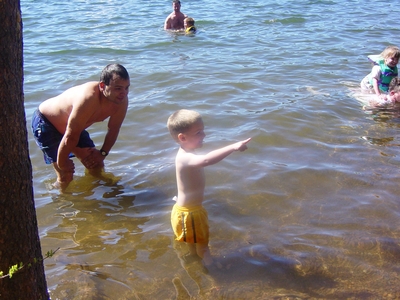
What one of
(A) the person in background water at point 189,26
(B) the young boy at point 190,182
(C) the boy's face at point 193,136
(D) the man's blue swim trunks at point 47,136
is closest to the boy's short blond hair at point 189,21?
(A) the person in background water at point 189,26

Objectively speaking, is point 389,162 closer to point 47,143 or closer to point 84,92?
point 84,92

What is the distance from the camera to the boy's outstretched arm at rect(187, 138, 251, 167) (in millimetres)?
3465

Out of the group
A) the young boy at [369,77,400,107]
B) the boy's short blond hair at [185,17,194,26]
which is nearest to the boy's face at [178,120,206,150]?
the young boy at [369,77,400,107]

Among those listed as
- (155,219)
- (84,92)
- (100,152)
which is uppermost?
(84,92)

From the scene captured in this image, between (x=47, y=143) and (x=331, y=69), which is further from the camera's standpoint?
(x=331, y=69)

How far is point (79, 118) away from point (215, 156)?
6.70ft

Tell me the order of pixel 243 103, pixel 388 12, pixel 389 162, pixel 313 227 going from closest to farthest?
pixel 313 227, pixel 389 162, pixel 243 103, pixel 388 12

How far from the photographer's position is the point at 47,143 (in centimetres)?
545

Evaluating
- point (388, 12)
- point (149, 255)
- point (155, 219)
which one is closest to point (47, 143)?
point (155, 219)

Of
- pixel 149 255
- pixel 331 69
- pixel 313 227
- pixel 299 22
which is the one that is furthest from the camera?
pixel 299 22

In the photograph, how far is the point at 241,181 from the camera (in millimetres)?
5555

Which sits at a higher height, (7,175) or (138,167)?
(7,175)

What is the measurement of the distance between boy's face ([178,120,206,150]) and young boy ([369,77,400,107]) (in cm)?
499

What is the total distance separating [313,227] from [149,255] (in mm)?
1580
